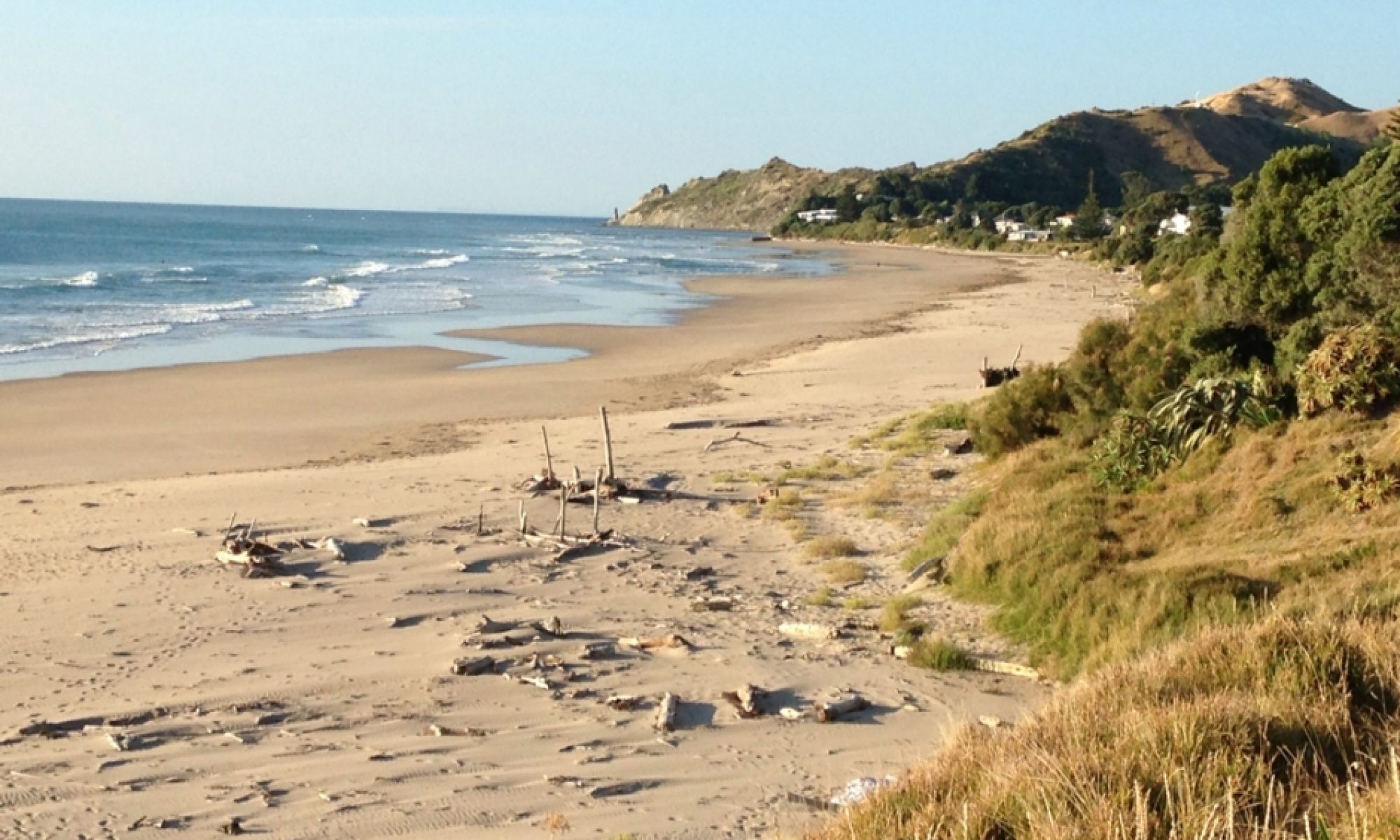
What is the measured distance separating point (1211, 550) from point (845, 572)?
306 cm

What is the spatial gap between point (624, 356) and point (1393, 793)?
28349 mm

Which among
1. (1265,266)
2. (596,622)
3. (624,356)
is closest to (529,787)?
(596,622)

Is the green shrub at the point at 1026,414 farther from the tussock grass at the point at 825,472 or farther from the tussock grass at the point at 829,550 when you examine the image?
the tussock grass at the point at 829,550

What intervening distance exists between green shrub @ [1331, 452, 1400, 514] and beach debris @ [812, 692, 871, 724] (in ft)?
13.6

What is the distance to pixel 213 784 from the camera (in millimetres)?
7703

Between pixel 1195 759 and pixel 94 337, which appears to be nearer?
pixel 1195 759

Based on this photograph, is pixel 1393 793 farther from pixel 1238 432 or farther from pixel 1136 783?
pixel 1238 432

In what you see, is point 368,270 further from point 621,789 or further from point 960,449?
point 621,789

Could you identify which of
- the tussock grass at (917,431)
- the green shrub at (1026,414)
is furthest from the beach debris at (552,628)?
the tussock grass at (917,431)

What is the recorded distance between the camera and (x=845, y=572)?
12188mm

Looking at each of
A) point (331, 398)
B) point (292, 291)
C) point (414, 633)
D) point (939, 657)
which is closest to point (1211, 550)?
point (939, 657)

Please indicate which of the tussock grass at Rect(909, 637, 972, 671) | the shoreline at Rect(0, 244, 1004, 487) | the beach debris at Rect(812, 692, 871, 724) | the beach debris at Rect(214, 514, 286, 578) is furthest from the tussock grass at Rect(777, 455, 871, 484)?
the beach debris at Rect(812, 692, 871, 724)

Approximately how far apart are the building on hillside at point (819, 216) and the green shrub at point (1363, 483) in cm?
13491

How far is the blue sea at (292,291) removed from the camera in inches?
1334
